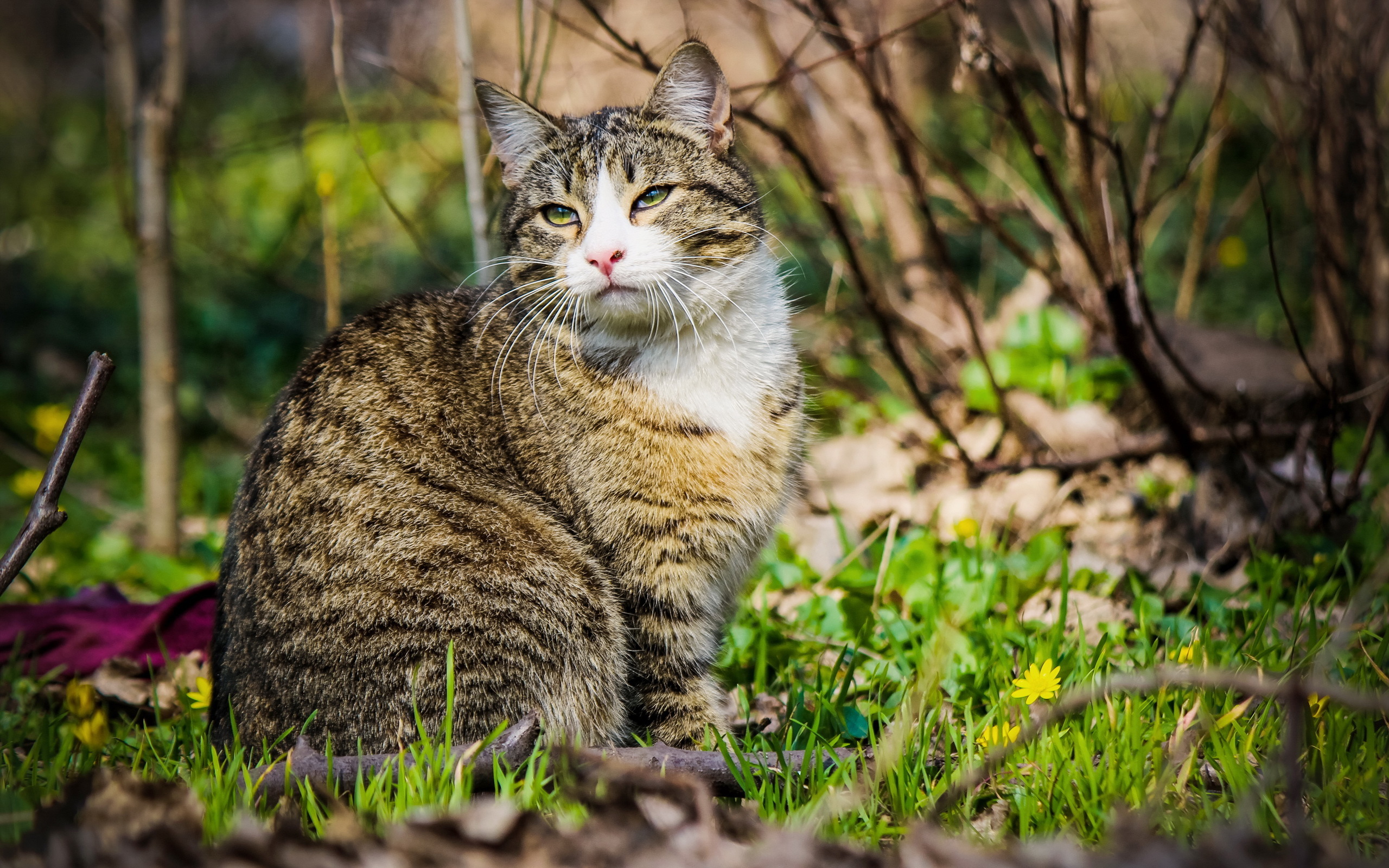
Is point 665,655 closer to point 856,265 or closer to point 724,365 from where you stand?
point 724,365

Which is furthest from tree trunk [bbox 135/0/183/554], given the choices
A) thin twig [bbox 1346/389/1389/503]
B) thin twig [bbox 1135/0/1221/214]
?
thin twig [bbox 1346/389/1389/503]

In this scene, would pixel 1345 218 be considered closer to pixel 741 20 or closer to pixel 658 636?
pixel 741 20

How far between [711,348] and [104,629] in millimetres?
1851

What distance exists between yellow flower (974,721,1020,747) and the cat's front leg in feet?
1.96

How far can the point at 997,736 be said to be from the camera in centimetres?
216

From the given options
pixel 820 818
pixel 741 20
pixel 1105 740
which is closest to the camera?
pixel 820 818

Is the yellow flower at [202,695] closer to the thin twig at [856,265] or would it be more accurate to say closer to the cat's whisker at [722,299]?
the cat's whisker at [722,299]

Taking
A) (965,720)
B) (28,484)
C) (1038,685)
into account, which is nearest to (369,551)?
(965,720)

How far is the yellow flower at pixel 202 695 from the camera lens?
8.56ft

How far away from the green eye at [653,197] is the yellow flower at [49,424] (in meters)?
2.99

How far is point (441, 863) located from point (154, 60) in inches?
372

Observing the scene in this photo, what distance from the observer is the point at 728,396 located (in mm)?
2617

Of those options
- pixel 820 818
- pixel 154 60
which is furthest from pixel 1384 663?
pixel 154 60

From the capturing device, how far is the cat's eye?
8.63 ft
